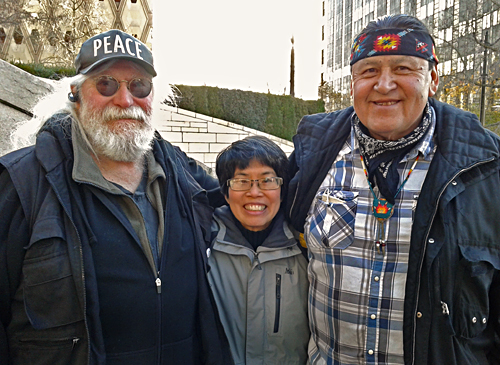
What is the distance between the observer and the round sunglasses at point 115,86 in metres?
1.98

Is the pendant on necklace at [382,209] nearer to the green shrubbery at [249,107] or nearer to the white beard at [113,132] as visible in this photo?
the white beard at [113,132]

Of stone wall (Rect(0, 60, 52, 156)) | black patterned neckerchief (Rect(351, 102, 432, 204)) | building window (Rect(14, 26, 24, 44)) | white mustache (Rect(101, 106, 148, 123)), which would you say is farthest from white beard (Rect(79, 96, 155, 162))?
building window (Rect(14, 26, 24, 44))

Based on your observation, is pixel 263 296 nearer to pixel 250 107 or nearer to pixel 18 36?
pixel 250 107

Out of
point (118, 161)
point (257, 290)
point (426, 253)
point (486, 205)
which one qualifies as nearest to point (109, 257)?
point (118, 161)

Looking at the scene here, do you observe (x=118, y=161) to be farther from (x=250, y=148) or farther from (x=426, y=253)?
(x=426, y=253)

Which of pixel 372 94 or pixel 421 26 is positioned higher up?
pixel 421 26

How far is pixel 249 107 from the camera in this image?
42.6 ft

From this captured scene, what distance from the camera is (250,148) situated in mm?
2213

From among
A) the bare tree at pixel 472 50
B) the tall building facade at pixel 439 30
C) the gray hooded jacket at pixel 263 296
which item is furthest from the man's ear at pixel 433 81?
the bare tree at pixel 472 50

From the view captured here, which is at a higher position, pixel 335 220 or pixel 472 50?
pixel 472 50

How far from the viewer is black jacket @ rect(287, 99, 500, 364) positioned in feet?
4.90

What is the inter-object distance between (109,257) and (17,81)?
3.90 metres

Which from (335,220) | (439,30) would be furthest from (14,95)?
(439,30)

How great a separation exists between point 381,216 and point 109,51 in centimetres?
169
